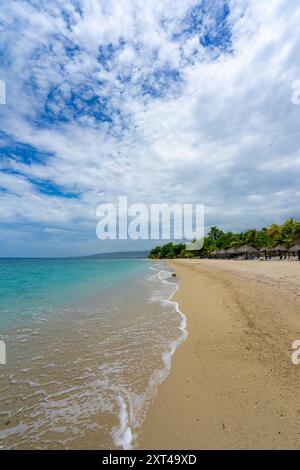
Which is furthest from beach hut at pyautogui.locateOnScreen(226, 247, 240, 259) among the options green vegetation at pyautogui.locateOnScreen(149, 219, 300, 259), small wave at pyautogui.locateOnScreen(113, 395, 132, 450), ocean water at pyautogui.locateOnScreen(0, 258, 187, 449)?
small wave at pyautogui.locateOnScreen(113, 395, 132, 450)

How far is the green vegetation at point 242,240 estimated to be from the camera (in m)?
54.3

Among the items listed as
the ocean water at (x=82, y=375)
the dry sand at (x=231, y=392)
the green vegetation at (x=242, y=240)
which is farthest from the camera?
the green vegetation at (x=242, y=240)

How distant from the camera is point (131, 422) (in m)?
2.96

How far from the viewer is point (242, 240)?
71.9m

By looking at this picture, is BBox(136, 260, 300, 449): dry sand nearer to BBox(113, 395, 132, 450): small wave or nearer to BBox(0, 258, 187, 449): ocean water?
BBox(113, 395, 132, 450): small wave

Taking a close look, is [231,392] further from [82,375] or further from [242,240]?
[242,240]

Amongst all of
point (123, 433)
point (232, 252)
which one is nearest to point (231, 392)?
point (123, 433)

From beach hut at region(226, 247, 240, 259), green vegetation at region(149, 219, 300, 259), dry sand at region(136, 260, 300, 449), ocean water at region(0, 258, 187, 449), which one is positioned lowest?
ocean water at region(0, 258, 187, 449)

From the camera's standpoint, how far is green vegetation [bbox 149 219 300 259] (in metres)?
54.3

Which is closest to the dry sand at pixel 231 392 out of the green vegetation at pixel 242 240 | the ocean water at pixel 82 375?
the ocean water at pixel 82 375

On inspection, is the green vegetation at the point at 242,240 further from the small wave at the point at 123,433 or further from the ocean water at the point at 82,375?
the small wave at the point at 123,433
